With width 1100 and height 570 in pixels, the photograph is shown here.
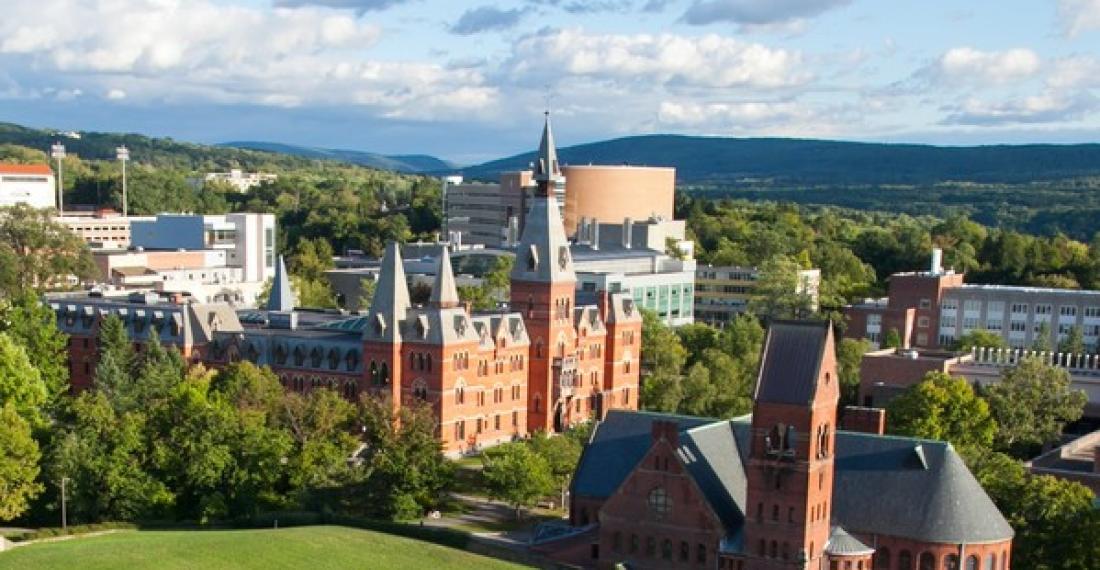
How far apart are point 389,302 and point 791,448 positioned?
131 ft

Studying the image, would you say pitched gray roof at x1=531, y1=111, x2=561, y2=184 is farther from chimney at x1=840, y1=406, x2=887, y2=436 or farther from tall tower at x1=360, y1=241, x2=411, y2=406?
chimney at x1=840, y1=406, x2=887, y2=436

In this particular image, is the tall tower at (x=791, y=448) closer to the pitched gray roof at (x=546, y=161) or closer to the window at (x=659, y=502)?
the window at (x=659, y=502)

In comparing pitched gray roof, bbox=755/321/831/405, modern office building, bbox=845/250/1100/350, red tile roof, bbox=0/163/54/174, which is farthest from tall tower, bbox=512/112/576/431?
red tile roof, bbox=0/163/54/174

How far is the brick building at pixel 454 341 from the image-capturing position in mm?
88000

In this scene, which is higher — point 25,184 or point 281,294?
point 25,184

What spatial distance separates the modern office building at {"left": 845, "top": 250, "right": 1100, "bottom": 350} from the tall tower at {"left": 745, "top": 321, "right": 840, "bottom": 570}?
254 feet

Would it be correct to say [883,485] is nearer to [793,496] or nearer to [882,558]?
[882,558]

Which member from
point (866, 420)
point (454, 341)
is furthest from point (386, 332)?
point (866, 420)

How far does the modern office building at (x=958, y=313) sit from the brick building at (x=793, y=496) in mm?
72784

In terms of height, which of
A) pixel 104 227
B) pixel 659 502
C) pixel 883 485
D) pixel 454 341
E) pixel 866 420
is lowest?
pixel 659 502

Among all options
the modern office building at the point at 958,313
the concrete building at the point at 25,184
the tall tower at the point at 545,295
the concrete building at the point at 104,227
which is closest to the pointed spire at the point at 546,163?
the tall tower at the point at 545,295

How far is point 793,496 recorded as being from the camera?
180 feet

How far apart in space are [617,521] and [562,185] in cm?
13173

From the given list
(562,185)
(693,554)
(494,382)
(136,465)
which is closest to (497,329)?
(494,382)
